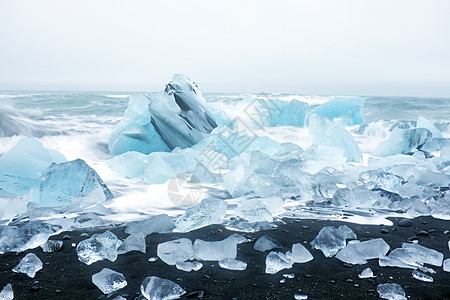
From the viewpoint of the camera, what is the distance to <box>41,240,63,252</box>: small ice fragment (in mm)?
1746

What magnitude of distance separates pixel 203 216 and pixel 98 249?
2.30 feet

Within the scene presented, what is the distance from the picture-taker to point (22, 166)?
3107 millimetres

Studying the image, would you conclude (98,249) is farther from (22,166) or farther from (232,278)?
(22,166)

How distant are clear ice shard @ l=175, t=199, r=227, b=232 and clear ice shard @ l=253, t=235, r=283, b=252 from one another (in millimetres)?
460

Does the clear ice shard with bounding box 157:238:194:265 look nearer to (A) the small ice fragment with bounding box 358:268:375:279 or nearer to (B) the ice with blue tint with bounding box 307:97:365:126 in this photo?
(A) the small ice fragment with bounding box 358:268:375:279

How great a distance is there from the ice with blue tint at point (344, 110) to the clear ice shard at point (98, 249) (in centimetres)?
640

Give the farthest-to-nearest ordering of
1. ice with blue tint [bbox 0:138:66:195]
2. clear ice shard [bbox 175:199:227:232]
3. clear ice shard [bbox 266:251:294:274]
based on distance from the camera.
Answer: ice with blue tint [bbox 0:138:66:195] < clear ice shard [bbox 175:199:227:232] < clear ice shard [bbox 266:251:294:274]

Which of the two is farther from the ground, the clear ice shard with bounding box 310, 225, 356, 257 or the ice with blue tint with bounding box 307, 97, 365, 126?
the ice with blue tint with bounding box 307, 97, 365, 126

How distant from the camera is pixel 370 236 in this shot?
196cm

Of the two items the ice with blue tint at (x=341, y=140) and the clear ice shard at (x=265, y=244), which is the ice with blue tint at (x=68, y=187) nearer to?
the clear ice shard at (x=265, y=244)

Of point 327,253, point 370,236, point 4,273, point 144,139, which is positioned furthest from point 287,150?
point 4,273

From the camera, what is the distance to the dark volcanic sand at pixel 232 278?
1.31 m

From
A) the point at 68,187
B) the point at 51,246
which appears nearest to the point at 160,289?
the point at 51,246

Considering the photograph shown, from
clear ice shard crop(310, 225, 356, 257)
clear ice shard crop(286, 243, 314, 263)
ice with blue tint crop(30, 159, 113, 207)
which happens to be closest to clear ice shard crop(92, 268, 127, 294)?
clear ice shard crop(286, 243, 314, 263)
